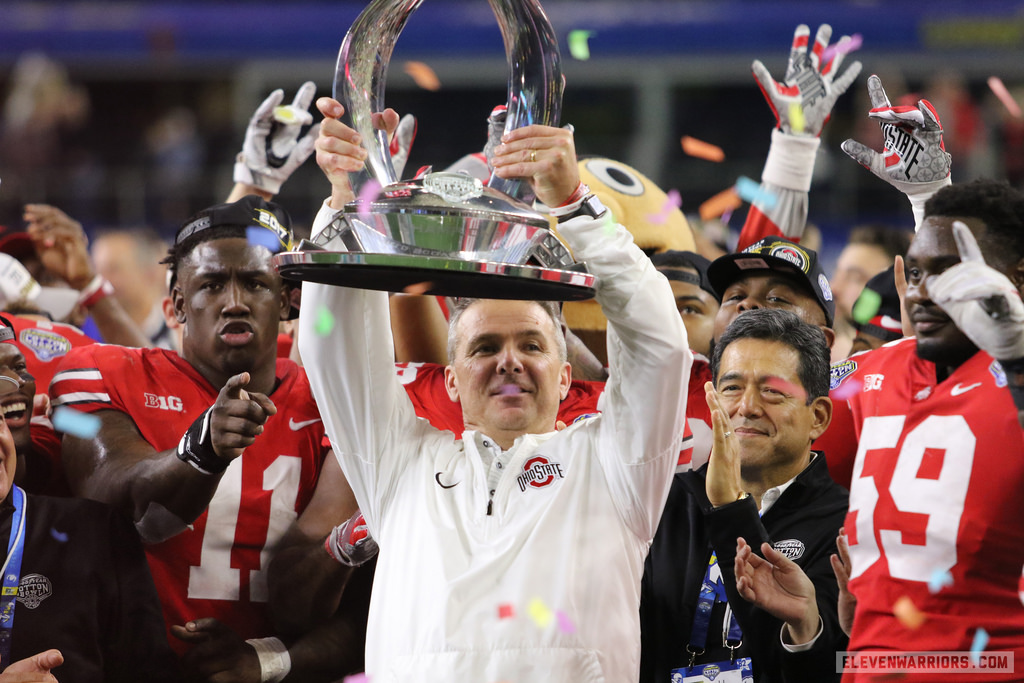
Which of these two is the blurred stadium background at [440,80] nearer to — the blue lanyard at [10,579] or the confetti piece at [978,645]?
the blue lanyard at [10,579]

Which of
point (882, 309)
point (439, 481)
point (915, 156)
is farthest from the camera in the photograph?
point (882, 309)

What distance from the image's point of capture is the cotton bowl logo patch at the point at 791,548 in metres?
2.49

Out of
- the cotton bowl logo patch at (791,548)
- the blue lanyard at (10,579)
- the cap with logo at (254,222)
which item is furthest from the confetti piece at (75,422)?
the cotton bowl logo patch at (791,548)

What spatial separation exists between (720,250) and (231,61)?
7.71m

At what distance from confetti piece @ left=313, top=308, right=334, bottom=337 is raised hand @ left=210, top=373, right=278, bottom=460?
231 millimetres

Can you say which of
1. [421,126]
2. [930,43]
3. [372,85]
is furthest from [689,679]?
[930,43]

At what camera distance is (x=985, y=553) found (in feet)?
6.87

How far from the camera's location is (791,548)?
8.19ft

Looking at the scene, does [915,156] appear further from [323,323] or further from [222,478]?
[222,478]

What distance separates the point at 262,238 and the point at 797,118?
5.26 ft

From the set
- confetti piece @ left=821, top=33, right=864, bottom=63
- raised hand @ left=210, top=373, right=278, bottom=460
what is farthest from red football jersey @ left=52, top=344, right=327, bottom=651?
confetti piece @ left=821, top=33, right=864, bottom=63

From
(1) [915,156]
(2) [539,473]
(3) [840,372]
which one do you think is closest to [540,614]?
(2) [539,473]

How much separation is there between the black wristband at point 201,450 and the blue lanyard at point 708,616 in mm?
970

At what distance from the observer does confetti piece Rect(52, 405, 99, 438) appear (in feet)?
9.23
